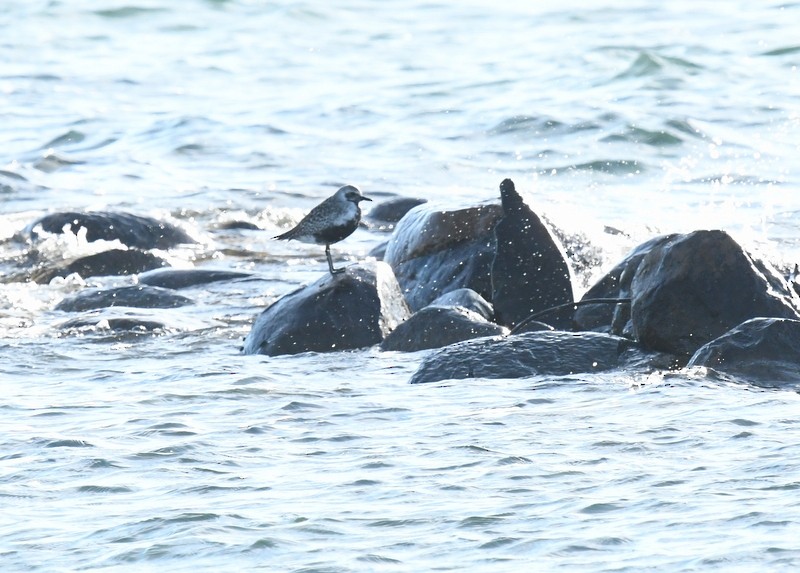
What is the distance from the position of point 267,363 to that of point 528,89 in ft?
43.1

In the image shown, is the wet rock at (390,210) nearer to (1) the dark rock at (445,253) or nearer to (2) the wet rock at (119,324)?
(1) the dark rock at (445,253)

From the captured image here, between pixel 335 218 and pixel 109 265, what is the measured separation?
14.1 ft

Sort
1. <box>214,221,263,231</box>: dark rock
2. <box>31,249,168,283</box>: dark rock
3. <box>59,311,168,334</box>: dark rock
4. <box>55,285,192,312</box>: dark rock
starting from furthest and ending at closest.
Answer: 1. <box>214,221,263,231</box>: dark rock
2. <box>31,249,168,283</box>: dark rock
3. <box>55,285,192,312</box>: dark rock
4. <box>59,311,168,334</box>: dark rock

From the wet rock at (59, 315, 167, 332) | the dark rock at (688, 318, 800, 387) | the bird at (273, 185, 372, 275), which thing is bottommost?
the wet rock at (59, 315, 167, 332)

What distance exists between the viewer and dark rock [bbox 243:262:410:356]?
8398 mm

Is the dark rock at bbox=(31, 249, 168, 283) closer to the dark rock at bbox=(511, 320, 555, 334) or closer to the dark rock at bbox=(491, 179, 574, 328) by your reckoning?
the dark rock at bbox=(491, 179, 574, 328)

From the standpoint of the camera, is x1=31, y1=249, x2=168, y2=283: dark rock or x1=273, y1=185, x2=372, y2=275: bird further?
x1=31, y1=249, x2=168, y2=283: dark rock

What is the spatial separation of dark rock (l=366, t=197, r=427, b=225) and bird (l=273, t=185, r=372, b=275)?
5.33 meters

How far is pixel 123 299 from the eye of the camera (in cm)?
1033

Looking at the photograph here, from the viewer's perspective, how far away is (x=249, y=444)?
20.6ft

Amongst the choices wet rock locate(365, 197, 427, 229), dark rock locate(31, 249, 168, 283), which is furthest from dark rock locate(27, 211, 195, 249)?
wet rock locate(365, 197, 427, 229)

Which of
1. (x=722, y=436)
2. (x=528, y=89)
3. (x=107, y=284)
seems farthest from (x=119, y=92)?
(x=722, y=436)

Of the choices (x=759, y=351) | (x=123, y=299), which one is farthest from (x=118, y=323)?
(x=759, y=351)

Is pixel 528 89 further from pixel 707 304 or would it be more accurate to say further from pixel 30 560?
pixel 30 560
